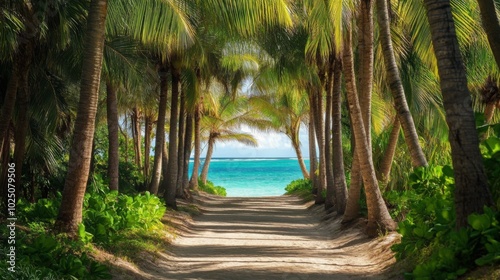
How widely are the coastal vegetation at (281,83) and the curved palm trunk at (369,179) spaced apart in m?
0.03

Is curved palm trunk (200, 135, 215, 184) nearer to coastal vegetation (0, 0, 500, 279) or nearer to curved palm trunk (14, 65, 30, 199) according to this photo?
coastal vegetation (0, 0, 500, 279)

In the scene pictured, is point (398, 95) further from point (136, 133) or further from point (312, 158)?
point (136, 133)

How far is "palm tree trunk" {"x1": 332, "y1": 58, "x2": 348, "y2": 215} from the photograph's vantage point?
1777 centimetres

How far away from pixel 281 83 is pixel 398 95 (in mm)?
12230

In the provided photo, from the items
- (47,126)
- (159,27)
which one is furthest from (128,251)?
(47,126)

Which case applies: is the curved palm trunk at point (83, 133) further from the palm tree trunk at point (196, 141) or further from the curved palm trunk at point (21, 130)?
the palm tree trunk at point (196, 141)

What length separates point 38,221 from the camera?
9.98 meters

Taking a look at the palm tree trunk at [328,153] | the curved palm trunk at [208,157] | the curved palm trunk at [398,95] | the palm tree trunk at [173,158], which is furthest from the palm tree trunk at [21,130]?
the curved palm trunk at [208,157]

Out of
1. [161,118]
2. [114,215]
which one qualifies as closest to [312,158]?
[161,118]

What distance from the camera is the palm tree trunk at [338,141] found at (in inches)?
699

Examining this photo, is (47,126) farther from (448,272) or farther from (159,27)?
(448,272)

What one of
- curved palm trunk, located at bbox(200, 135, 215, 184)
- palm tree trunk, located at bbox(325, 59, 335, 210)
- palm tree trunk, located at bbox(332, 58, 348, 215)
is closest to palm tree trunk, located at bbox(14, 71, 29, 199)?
palm tree trunk, located at bbox(332, 58, 348, 215)

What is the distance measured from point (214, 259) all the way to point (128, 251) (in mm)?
1568

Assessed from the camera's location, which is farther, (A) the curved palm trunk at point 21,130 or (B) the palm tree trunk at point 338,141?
(B) the palm tree trunk at point 338,141
